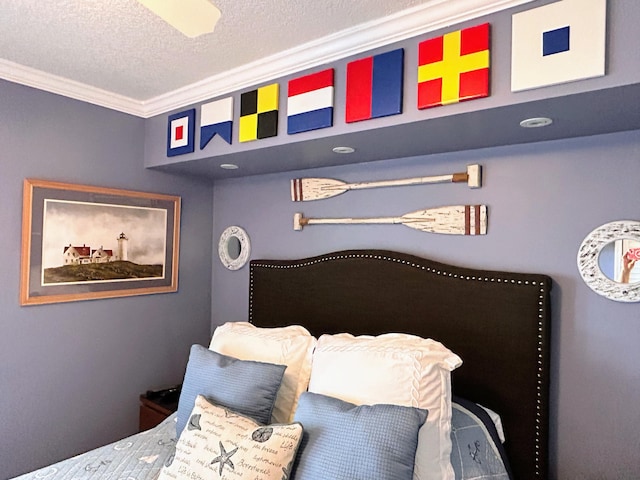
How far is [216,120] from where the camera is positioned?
2.25m

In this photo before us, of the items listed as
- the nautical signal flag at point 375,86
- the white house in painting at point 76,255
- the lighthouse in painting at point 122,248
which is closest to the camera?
the nautical signal flag at point 375,86

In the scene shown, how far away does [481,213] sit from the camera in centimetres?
190

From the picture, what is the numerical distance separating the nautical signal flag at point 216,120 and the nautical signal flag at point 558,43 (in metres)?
1.39

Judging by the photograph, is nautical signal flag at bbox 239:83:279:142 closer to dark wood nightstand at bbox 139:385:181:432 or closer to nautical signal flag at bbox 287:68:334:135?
nautical signal flag at bbox 287:68:334:135

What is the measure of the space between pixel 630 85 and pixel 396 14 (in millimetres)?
824

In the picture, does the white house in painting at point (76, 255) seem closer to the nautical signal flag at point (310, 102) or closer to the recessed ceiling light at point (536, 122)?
the nautical signal flag at point (310, 102)

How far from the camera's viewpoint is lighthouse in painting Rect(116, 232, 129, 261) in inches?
100.0

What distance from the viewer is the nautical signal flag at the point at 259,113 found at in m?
2.02

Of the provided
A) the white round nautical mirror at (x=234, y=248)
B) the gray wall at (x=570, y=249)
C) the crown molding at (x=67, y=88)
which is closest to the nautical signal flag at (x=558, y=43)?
the gray wall at (x=570, y=249)

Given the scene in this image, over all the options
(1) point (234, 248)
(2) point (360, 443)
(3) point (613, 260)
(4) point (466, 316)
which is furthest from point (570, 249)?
(1) point (234, 248)

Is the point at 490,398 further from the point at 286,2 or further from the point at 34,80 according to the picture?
the point at 34,80

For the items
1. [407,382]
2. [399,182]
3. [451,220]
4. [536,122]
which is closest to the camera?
[407,382]

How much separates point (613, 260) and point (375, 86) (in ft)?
3.76

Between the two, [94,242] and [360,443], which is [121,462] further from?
[94,242]
